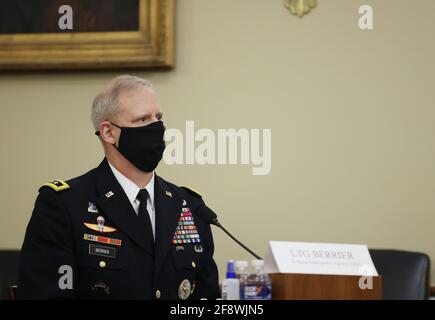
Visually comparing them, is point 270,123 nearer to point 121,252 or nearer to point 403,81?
point 403,81

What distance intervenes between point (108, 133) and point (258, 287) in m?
1.01

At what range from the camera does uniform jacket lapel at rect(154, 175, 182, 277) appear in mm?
2627

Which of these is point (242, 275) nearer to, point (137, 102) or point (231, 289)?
point (231, 289)

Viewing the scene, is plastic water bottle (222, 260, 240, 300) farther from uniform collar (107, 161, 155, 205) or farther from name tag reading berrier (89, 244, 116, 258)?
uniform collar (107, 161, 155, 205)

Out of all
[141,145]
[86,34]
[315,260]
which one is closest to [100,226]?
[141,145]

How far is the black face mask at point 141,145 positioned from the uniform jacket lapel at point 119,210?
0.38 ft

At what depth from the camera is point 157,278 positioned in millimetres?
2590

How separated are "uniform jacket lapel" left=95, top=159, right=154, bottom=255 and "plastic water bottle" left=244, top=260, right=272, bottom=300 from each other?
627 millimetres

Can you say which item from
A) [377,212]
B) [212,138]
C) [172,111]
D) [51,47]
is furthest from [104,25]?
[377,212]

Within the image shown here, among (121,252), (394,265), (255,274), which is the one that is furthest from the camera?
(394,265)

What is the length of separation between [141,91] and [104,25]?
60.3 inches

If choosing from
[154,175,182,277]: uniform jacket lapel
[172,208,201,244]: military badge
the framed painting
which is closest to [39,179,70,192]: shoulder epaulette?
[154,175,182,277]: uniform jacket lapel

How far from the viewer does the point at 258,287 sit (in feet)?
6.72

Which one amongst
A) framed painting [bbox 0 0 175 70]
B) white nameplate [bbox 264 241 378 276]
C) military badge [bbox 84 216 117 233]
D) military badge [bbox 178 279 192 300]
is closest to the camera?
white nameplate [bbox 264 241 378 276]
